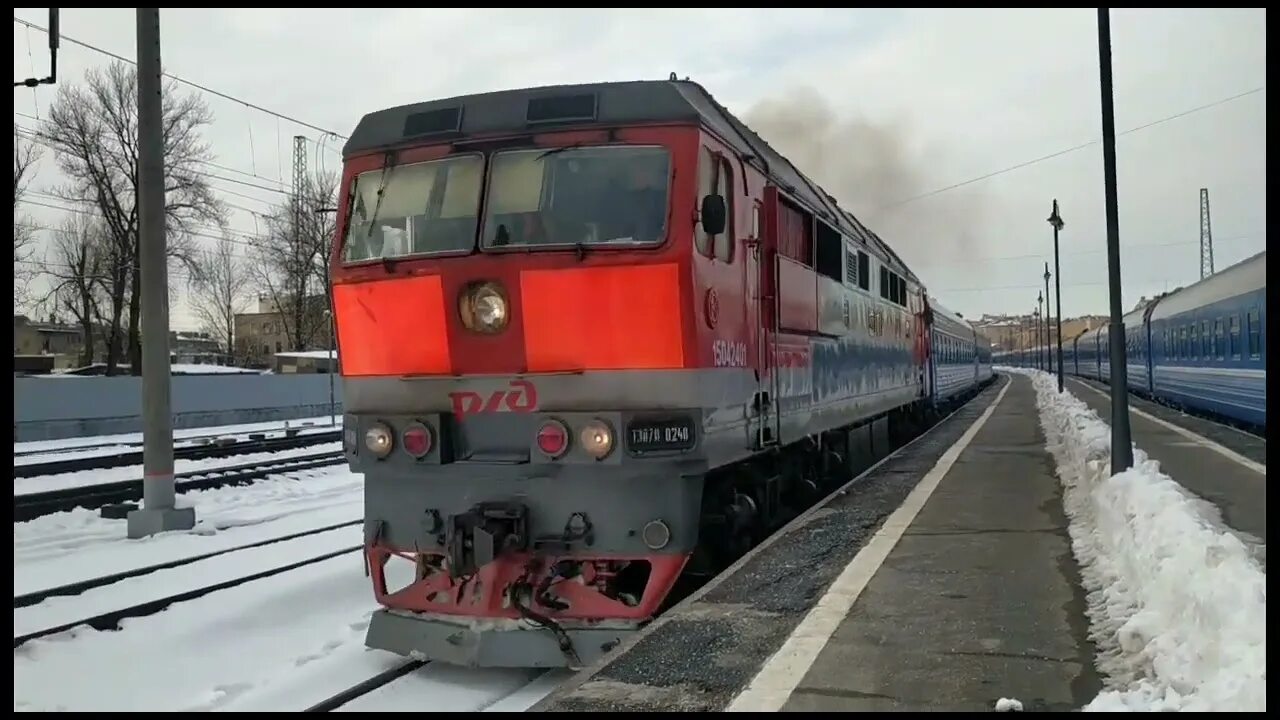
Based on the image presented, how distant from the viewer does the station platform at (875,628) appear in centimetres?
436

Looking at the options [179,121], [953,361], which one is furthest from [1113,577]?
[179,121]

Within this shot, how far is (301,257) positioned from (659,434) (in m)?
44.8

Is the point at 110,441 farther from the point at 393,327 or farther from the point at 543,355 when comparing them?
the point at 543,355

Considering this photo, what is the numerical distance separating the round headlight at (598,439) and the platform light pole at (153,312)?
6.82 m

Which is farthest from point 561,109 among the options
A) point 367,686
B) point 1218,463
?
point 1218,463

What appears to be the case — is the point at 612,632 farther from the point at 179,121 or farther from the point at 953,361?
the point at 179,121

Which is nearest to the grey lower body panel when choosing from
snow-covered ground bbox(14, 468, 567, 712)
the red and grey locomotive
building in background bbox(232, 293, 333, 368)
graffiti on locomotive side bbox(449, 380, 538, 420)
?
the red and grey locomotive

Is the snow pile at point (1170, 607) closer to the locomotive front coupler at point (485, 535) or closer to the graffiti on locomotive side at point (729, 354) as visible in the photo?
the graffiti on locomotive side at point (729, 354)

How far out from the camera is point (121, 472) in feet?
53.5

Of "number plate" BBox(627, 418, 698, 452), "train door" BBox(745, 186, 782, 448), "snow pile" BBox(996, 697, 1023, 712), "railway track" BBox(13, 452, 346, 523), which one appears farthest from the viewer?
"railway track" BBox(13, 452, 346, 523)

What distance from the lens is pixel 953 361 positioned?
29078mm

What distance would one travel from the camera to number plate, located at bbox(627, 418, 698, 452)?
5887 millimetres

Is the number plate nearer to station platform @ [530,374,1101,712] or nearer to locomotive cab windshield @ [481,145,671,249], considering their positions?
station platform @ [530,374,1101,712]

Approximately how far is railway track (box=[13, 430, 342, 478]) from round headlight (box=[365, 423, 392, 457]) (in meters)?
11.3
